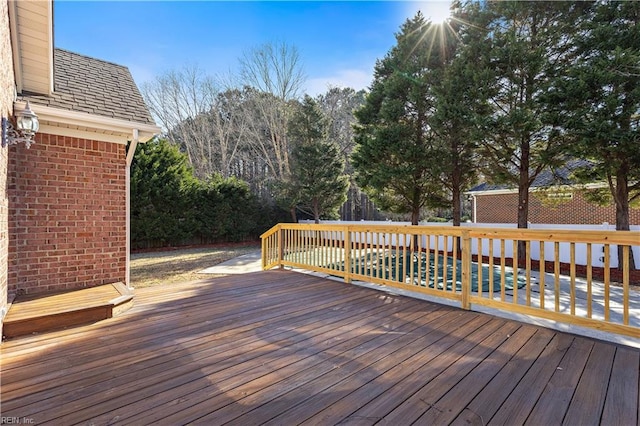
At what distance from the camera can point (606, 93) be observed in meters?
6.43

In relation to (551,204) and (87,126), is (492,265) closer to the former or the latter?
(87,126)

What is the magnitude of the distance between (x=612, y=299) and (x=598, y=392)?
409 cm

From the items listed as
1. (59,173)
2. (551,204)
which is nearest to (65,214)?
(59,173)

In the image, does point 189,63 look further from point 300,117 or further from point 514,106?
point 514,106

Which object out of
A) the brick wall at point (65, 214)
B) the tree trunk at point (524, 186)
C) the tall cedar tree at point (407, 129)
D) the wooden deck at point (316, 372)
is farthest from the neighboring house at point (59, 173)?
the tree trunk at point (524, 186)

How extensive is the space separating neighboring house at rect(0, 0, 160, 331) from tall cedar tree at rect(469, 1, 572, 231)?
7.83 meters

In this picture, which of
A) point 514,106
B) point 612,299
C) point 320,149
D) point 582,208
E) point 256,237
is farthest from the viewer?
point 256,237

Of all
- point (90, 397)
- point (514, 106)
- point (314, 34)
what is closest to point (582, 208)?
point (514, 106)

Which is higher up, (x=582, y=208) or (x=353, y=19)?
(x=353, y=19)

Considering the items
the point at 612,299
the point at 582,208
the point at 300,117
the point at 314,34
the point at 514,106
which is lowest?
the point at 612,299

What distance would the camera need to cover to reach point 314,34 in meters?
10.0

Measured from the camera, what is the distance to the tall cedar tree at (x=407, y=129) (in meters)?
9.44

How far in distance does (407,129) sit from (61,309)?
9.39 metres

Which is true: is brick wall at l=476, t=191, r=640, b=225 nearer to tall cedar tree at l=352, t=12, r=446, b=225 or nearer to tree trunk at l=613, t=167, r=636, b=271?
tree trunk at l=613, t=167, r=636, b=271
